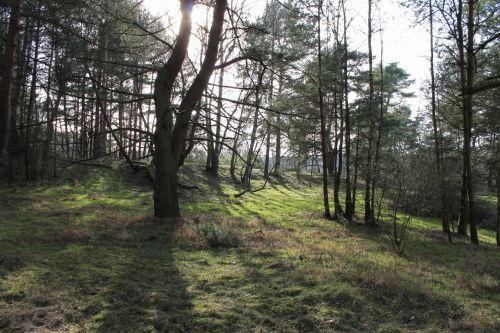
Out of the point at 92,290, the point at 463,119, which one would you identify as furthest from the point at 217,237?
the point at 463,119

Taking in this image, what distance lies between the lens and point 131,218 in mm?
11008

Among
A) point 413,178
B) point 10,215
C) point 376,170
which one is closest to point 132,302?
point 10,215

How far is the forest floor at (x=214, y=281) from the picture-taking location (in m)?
4.68

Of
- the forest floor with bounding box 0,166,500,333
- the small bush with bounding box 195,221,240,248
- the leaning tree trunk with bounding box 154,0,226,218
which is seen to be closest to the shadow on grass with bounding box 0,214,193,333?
the forest floor with bounding box 0,166,500,333

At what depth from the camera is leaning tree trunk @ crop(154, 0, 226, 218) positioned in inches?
410

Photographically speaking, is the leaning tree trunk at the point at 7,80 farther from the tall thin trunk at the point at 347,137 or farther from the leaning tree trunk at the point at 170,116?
the tall thin trunk at the point at 347,137

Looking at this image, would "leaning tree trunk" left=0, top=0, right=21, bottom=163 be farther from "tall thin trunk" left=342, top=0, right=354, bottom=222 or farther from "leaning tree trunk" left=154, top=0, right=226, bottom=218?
"tall thin trunk" left=342, top=0, right=354, bottom=222

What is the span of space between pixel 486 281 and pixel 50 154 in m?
19.9

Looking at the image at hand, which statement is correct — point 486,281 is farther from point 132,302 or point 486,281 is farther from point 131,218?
point 131,218

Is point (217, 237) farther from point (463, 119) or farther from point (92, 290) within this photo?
point (463, 119)

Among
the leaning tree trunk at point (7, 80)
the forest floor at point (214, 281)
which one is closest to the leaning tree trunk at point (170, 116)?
the forest floor at point (214, 281)

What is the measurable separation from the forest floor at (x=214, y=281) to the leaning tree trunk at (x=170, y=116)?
34.1 inches

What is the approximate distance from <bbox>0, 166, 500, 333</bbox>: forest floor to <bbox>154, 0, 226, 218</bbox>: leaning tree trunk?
0.87 meters

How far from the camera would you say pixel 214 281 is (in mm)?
6160
